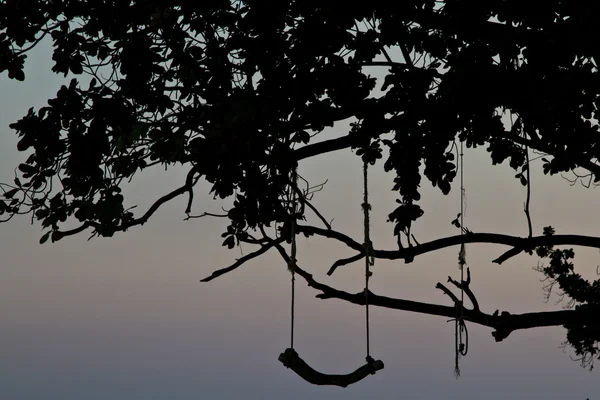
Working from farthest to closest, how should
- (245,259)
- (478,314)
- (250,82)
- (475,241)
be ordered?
(475,241), (478,314), (245,259), (250,82)

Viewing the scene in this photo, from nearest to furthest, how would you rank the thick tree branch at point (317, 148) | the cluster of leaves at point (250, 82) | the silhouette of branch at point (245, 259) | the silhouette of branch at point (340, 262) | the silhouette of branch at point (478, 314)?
the cluster of leaves at point (250, 82)
the thick tree branch at point (317, 148)
the silhouette of branch at point (245, 259)
the silhouette of branch at point (478, 314)
the silhouette of branch at point (340, 262)

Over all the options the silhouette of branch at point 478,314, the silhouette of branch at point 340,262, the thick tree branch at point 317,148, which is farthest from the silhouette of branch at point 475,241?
the thick tree branch at point 317,148

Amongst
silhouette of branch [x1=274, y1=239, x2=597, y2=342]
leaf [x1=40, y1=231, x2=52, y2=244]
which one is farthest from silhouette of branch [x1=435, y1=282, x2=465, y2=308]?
leaf [x1=40, y1=231, x2=52, y2=244]

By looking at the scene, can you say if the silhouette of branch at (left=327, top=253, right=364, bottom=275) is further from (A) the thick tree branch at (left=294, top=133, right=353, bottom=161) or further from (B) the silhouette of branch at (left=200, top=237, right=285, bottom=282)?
(A) the thick tree branch at (left=294, top=133, right=353, bottom=161)

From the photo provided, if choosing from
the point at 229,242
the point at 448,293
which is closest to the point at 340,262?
the point at 448,293

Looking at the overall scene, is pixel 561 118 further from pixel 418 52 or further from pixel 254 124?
pixel 254 124

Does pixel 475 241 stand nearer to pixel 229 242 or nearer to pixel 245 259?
pixel 245 259

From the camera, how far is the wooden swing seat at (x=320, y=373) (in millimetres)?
6395

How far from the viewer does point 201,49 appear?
598cm

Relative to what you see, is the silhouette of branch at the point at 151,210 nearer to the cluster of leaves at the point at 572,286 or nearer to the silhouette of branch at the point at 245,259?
the silhouette of branch at the point at 245,259

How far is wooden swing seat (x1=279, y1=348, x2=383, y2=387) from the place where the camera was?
21.0ft

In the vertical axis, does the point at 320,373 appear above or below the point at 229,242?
below

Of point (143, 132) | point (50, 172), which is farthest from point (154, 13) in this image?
point (50, 172)

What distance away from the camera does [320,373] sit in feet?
21.0
